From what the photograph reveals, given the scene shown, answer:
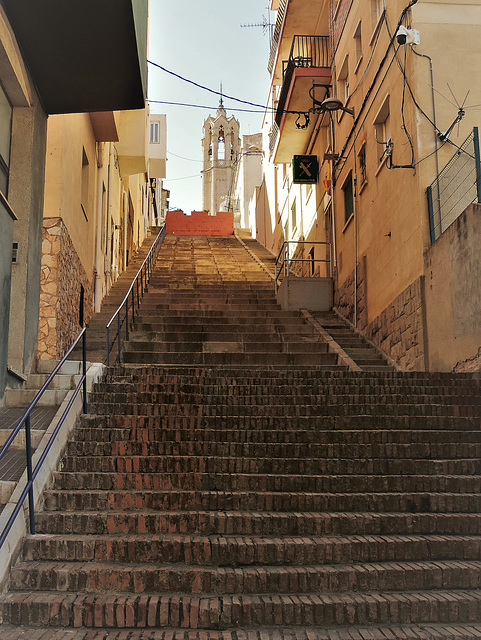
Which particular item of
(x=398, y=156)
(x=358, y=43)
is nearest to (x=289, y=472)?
(x=398, y=156)

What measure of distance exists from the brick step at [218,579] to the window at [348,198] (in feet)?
35.6

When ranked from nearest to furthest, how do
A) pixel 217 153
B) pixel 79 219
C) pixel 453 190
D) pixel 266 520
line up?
pixel 266 520
pixel 453 190
pixel 79 219
pixel 217 153

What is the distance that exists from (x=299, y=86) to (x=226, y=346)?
8469 millimetres

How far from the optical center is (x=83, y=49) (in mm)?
8320

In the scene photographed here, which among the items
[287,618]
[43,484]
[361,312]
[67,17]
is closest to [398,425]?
[287,618]

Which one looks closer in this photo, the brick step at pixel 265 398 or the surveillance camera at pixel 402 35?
the brick step at pixel 265 398

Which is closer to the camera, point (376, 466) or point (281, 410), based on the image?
point (376, 466)

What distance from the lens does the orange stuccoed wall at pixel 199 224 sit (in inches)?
1543

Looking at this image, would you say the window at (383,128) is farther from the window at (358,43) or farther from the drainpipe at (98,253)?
the drainpipe at (98,253)

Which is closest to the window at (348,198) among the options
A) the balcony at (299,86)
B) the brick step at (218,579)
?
the balcony at (299,86)

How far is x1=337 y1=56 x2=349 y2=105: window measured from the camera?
15391mm

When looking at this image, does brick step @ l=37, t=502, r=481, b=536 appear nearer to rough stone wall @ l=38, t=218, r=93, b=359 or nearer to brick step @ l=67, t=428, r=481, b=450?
brick step @ l=67, t=428, r=481, b=450

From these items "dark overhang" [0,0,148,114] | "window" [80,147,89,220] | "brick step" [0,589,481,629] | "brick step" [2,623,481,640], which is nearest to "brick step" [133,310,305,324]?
"window" [80,147,89,220]

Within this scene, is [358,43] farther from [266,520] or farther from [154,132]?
[154,132]
